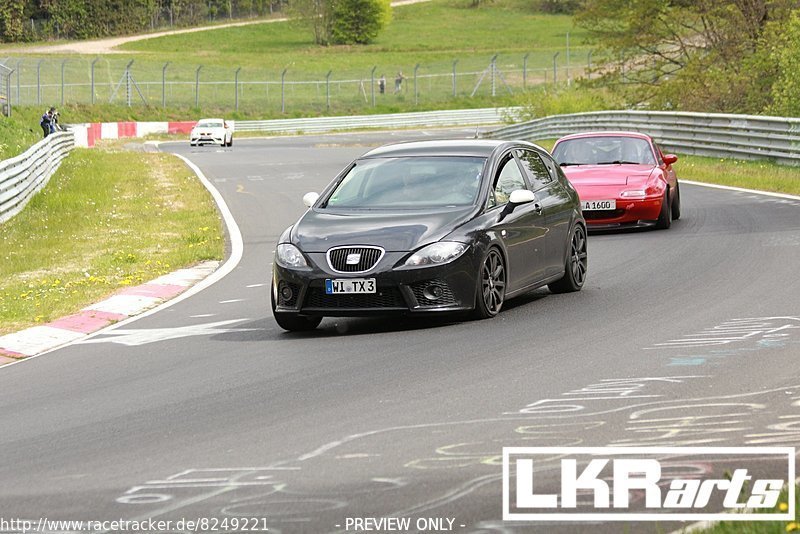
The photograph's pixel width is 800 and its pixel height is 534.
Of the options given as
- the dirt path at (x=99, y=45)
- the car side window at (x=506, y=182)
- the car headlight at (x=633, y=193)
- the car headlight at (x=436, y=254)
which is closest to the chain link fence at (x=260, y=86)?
the dirt path at (x=99, y=45)

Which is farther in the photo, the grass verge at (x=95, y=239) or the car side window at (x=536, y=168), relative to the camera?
A: the grass verge at (x=95, y=239)

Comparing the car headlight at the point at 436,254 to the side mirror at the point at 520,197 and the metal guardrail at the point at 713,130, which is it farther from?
the metal guardrail at the point at 713,130

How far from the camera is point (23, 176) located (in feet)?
85.4

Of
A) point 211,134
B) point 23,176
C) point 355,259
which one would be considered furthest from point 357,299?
point 211,134

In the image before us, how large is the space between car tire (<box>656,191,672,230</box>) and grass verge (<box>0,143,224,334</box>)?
19.0 feet

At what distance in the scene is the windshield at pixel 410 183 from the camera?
11766 mm

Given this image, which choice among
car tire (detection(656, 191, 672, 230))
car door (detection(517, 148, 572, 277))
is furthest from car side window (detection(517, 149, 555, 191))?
car tire (detection(656, 191, 672, 230))

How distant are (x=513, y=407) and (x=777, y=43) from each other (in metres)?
30.6

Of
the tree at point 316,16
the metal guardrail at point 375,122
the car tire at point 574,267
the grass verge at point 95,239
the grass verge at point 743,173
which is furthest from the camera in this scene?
the tree at point 316,16

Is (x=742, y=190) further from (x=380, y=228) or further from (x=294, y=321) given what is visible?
(x=294, y=321)

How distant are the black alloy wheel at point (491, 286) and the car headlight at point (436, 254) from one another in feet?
1.04

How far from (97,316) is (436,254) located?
12.2ft

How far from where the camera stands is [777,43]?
36.3 metres

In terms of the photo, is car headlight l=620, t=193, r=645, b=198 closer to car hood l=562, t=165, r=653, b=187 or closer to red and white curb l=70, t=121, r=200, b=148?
car hood l=562, t=165, r=653, b=187
